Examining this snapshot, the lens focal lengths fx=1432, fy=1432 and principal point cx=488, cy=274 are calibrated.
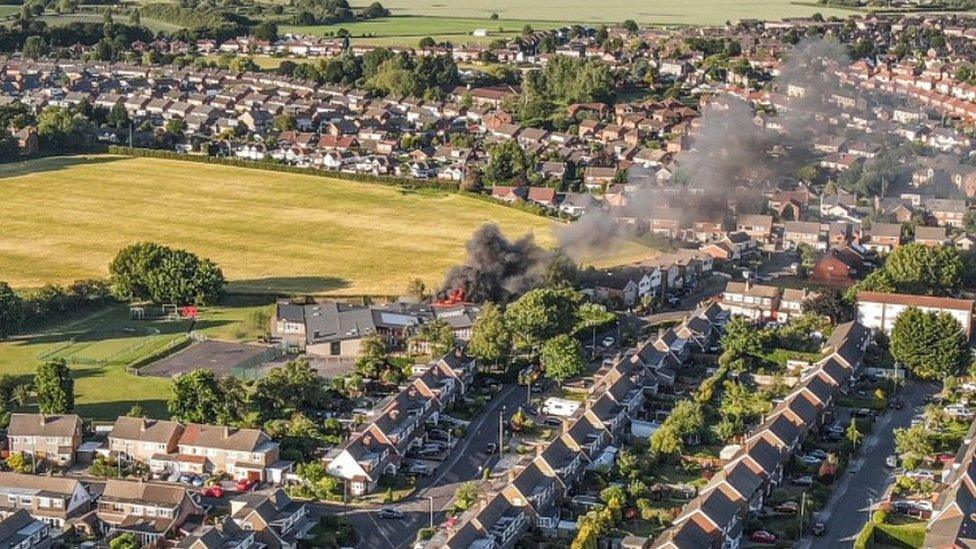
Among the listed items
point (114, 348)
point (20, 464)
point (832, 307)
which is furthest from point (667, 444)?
point (114, 348)

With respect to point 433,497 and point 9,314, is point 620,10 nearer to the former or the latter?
point 9,314

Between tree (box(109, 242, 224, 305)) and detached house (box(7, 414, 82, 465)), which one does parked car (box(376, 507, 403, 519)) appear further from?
tree (box(109, 242, 224, 305))

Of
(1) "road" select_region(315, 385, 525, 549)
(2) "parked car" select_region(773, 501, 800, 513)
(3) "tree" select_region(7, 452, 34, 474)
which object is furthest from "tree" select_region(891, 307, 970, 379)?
(3) "tree" select_region(7, 452, 34, 474)

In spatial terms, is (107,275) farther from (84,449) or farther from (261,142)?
(261,142)

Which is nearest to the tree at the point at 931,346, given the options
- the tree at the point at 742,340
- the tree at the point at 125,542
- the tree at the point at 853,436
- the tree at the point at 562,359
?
the tree at the point at 742,340

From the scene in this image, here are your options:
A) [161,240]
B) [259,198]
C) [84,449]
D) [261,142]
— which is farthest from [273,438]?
[261,142]

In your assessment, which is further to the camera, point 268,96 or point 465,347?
point 268,96
